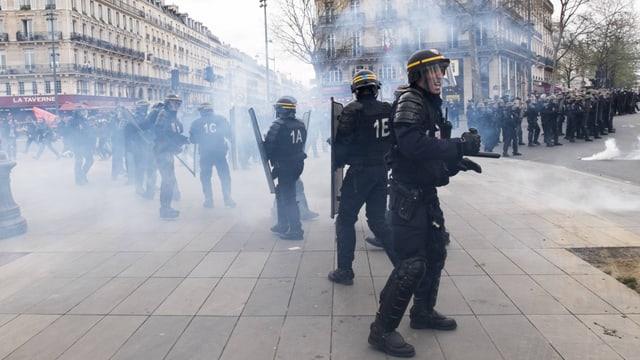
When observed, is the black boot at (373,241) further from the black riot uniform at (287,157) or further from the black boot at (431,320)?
the black boot at (431,320)

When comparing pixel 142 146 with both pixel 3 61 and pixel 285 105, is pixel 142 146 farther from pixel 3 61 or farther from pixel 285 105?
pixel 3 61

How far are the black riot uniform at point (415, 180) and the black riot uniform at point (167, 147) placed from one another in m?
5.26

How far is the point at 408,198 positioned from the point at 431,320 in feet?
3.15

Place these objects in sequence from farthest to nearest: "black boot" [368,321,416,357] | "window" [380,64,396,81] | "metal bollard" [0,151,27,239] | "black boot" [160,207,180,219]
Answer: "window" [380,64,396,81] < "black boot" [160,207,180,219] < "metal bollard" [0,151,27,239] < "black boot" [368,321,416,357]

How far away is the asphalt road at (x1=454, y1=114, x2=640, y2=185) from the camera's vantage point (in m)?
11.5

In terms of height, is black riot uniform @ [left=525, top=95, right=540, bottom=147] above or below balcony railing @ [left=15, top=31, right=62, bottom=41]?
below

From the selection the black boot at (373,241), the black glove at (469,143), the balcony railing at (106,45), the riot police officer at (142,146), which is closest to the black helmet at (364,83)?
the black glove at (469,143)

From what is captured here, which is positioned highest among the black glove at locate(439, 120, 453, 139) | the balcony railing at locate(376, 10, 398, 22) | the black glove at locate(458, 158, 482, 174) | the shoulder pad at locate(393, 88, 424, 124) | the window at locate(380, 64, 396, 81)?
the balcony railing at locate(376, 10, 398, 22)

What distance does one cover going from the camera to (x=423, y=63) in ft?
10.5

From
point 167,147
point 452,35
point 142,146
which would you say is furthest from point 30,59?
point 167,147

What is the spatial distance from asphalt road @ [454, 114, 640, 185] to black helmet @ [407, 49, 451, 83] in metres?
8.59

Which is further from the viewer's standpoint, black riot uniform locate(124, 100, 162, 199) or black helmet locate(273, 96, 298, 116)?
black riot uniform locate(124, 100, 162, 199)

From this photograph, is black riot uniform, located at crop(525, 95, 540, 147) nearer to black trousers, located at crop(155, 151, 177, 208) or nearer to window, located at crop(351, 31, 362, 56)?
window, located at crop(351, 31, 362, 56)

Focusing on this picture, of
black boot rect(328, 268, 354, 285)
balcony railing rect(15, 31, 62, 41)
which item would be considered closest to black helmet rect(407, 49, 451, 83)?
black boot rect(328, 268, 354, 285)
